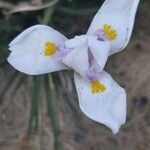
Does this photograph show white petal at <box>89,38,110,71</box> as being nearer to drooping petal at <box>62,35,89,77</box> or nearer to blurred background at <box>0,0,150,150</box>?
drooping petal at <box>62,35,89,77</box>

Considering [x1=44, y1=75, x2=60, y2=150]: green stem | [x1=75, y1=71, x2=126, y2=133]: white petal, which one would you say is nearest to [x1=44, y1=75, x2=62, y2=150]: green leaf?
[x1=44, y1=75, x2=60, y2=150]: green stem

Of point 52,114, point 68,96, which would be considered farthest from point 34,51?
point 68,96

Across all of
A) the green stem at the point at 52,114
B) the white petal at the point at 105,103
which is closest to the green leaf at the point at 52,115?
the green stem at the point at 52,114

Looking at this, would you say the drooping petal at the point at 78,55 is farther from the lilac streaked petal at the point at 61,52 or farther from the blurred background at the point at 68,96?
the blurred background at the point at 68,96

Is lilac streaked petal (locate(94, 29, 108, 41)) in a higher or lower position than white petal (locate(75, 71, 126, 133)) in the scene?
higher

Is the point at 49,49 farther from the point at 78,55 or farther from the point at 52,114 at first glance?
the point at 52,114

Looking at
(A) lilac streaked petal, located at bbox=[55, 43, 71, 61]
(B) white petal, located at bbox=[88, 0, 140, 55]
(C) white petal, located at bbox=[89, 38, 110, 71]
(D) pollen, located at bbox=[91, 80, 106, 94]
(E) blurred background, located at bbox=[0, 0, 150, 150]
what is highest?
(B) white petal, located at bbox=[88, 0, 140, 55]
